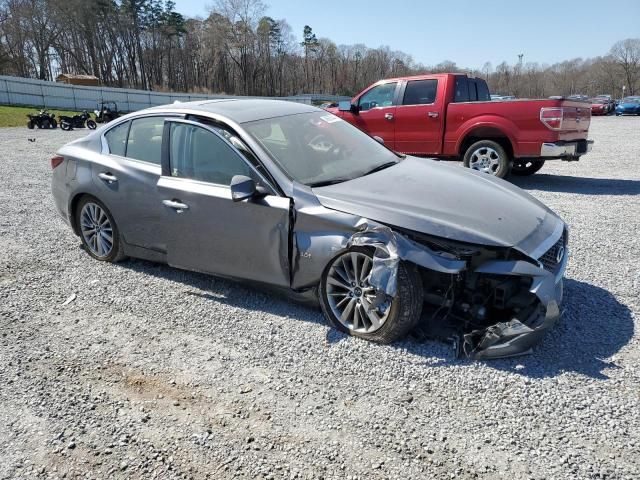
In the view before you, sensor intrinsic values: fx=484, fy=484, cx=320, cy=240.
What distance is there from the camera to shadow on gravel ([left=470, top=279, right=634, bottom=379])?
304 cm

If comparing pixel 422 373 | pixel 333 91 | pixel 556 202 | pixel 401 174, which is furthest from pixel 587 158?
pixel 333 91

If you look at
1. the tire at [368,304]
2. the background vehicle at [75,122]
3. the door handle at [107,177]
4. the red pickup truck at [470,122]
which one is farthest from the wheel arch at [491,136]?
the background vehicle at [75,122]

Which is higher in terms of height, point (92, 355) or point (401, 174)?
point (401, 174)

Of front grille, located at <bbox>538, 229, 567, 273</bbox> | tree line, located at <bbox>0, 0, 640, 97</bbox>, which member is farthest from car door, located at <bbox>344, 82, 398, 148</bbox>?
tree line, located at <bbox>0, 0, 640, 97</bbox>

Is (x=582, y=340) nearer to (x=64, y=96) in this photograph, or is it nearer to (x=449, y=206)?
(x=449, y=206)

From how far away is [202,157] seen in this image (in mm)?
Answer: 4109

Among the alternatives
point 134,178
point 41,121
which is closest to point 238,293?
point 134,178

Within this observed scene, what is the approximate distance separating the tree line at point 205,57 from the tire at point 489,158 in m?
64.4

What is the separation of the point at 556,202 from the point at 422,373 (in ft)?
18.9

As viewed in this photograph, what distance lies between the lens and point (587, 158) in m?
13.1

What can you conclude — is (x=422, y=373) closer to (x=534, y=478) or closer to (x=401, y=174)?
(x=534, y=478)

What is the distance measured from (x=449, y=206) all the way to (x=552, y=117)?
19.0ft

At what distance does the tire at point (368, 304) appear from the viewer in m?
3.16

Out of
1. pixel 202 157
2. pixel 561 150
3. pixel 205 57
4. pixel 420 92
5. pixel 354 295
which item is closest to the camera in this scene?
pixel 354 295
